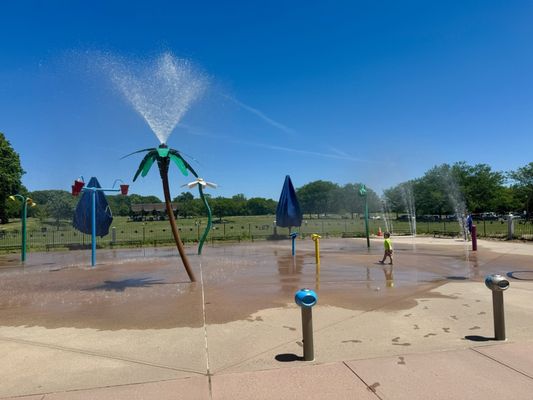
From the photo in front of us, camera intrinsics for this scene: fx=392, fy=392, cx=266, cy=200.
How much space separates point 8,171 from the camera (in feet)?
125

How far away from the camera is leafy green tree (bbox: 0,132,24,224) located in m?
37.1

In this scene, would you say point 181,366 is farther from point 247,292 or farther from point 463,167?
→ point 463,167

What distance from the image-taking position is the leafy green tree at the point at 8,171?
37062 mm

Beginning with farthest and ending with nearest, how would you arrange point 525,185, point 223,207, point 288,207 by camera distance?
1. point 223,207
2. point 525,185
3. point 288,207

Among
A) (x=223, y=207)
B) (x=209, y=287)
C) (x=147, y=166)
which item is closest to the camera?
(x=209, y=287)

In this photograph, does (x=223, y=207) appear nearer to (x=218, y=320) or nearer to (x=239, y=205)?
(x=239, y=205)

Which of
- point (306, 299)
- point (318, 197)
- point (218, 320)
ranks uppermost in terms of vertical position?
point (318, 197)

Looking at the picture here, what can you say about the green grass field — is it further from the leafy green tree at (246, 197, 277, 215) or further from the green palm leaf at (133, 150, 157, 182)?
the leafy green tree at (246, 197, 277, 215)

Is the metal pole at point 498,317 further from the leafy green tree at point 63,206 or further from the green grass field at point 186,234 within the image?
the leafy green tree at point 63,206

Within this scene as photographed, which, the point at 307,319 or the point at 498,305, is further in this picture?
the point at 498,305

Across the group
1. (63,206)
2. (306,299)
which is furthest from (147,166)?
(63,206)

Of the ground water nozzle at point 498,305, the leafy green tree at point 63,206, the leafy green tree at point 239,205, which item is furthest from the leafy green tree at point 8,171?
the leafy green tree at point 239,205

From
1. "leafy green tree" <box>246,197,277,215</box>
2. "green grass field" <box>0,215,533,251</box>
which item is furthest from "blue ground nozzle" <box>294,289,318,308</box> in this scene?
"leafy green tree" <box>246,197,277,215</box>

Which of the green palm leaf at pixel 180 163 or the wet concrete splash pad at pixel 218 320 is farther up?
the green palm leaf at pixel 180 163
